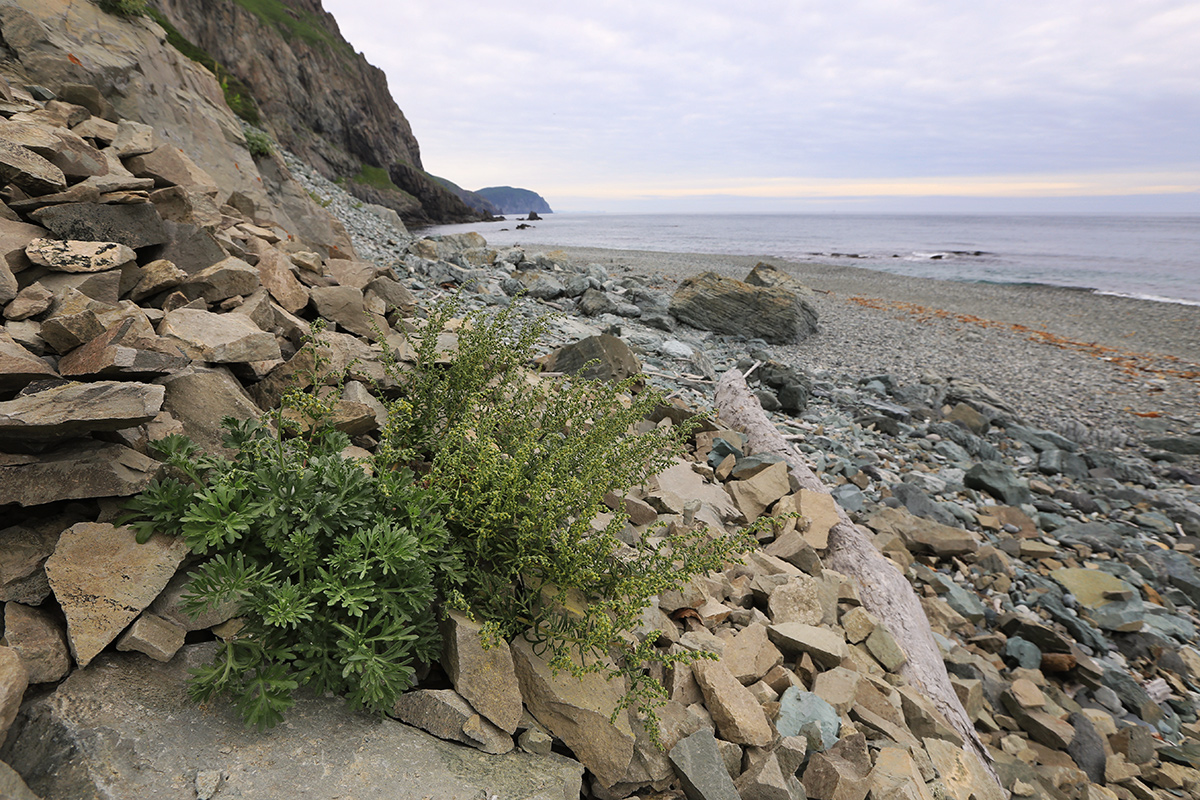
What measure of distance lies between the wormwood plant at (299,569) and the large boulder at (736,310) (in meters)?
14.7

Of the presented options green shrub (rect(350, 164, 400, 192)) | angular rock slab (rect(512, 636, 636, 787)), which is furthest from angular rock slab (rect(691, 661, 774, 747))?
green shrub (rect(350, 164, 400, 192))

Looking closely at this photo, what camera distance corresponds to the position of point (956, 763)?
363 centimetres

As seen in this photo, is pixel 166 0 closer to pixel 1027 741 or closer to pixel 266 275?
pixel 266 275

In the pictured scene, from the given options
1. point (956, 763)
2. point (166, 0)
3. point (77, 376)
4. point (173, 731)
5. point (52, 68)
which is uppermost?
point (166, 0)

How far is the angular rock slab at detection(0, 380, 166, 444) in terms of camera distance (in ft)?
7.50

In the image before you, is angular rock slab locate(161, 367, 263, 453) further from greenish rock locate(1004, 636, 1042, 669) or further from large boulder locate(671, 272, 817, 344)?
large boulder locate(671, 272, 817, 344)

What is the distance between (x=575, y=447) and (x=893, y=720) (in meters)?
2.66

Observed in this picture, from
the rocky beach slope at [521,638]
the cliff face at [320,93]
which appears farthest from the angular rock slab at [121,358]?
the cliff face at [320,93]

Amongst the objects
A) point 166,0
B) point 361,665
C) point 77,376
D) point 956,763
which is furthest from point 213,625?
point 166,0

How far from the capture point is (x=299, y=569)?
233 cm

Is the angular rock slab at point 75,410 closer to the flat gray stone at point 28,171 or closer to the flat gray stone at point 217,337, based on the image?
the flat gray stone at point 217,337

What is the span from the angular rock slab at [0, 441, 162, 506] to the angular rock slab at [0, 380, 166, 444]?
85 mm

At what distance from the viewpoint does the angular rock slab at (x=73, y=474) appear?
2.33 meters

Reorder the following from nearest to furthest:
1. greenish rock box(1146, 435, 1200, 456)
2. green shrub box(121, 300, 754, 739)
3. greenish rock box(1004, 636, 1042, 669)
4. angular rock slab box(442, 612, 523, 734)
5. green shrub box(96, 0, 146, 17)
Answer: green shrub box(121, 300, 754, 739) → angular rock slab box(442, 612, 523, 734) → greenish rock box(1004, 636, 1042, 669) → green shrub box(96, 0, 146, 17) → greenish rock box(1146, 435, 1200, 456)
